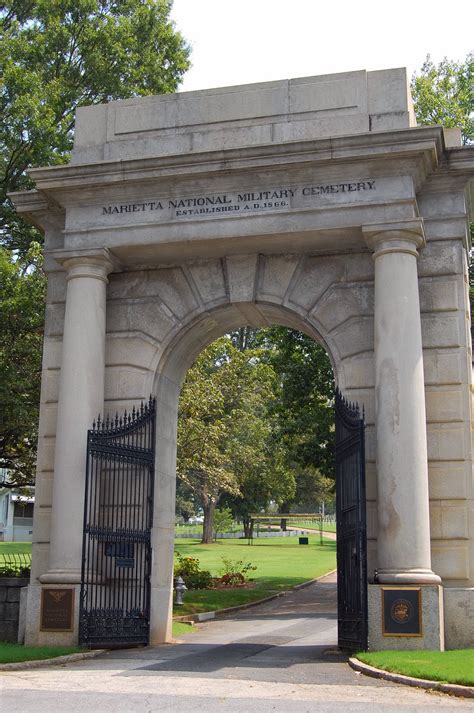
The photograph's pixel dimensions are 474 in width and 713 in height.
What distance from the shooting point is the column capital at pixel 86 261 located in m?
15.3

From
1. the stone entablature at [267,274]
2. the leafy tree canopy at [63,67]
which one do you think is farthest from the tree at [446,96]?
the stone entablature at [267,274]

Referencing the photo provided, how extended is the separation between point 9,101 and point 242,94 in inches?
342

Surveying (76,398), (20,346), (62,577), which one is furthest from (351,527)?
(20,346)

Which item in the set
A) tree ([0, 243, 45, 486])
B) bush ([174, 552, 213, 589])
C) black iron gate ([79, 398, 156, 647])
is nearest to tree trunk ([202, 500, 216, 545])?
bush ([174, 552, 213, 589])

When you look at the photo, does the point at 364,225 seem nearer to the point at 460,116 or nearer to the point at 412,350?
the point at 412,350

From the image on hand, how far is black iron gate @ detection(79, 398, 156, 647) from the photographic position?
14.1m

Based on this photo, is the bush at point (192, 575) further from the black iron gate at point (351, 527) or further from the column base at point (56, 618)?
the black iron gate at point (351, 527)

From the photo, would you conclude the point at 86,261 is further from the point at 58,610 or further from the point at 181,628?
the point at 181,628

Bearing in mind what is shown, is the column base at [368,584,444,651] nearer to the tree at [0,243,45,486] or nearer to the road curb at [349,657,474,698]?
the road curb at [349,657,474,698]

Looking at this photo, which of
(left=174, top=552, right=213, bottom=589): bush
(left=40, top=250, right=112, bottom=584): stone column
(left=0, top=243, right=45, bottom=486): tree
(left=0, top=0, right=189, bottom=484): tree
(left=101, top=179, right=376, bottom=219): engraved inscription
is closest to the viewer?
(left=40, top=250, right=112, bottom=584): stone column

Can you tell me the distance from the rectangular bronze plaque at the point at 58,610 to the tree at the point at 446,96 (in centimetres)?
1857

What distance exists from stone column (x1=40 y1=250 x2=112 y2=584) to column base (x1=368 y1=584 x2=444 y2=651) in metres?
4.64

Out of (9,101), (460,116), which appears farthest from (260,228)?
(460,116)

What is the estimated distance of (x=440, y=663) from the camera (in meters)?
11.0
